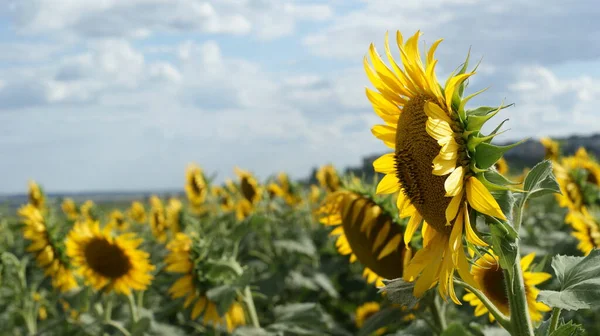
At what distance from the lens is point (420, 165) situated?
1.71 m

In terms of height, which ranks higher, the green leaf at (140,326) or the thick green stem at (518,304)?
the thick green stem at (518,304)

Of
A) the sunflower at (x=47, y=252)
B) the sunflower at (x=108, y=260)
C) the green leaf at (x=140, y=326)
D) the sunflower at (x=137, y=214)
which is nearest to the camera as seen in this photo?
the green leaf at (x=140, y=326)

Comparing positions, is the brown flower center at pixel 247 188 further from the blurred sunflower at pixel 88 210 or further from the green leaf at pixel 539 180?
the green leaf at pixel 539 180

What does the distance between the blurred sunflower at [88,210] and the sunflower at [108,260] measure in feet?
17.4

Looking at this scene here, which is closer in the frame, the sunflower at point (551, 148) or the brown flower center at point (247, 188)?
the brown flower center at point (247, 188)

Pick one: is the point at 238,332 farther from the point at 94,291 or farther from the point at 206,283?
the point at 94,291

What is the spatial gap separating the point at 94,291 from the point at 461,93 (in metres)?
3.72

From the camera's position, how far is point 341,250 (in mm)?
3031

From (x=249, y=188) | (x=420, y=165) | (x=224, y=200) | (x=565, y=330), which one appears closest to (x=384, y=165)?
(x=420, y=165)

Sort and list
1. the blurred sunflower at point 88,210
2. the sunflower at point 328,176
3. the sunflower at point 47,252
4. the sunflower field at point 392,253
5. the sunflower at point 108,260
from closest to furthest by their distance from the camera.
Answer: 1. the sunflower field at point 392,253
2. the sunflower at point 108,260
3. the sunflower at point 47,252
4. the sunflower at point 328,176
5. the blurred sunflower at point 88,210

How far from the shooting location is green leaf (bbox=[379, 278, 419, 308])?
1.73 m

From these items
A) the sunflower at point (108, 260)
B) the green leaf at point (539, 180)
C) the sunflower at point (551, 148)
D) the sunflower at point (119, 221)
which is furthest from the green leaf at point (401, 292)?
the sunflower at point (119, 221)

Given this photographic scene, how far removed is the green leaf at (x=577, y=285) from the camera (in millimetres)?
1595

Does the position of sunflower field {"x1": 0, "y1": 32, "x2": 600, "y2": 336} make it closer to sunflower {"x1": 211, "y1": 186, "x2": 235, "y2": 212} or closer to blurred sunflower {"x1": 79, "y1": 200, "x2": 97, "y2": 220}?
sunflower {"x1": 211, "y1": 186, "x2": 235, "y2": 212}
